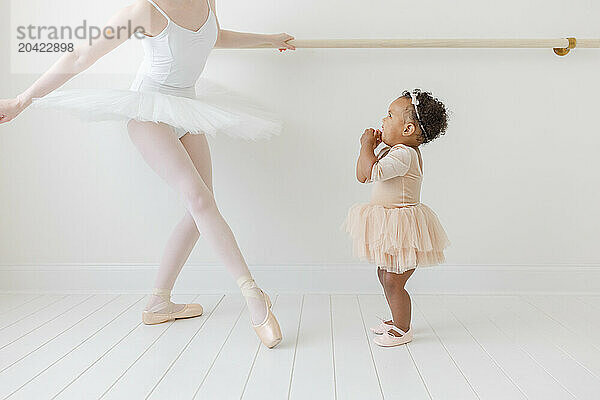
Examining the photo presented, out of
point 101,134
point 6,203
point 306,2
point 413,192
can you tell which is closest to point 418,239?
point 413,192

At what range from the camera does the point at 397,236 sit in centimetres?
181

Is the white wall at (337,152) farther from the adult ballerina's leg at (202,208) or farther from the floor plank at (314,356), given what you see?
the adult ballerina's leg at (202,208)

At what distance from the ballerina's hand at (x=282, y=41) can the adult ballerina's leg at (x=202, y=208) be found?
1.68ft

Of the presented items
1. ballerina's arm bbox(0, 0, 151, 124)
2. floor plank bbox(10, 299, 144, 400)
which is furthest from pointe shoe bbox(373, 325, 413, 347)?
ballerina's arm bbox(0, 0, 151, 124)

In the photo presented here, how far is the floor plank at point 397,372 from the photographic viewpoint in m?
1.46

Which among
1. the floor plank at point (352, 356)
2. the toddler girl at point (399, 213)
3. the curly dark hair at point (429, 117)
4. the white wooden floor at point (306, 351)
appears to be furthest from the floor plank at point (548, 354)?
the curly dark hair at point (429, 117)

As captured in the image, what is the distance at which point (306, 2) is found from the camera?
2344 mm

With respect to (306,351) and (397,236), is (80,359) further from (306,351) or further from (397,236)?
(397,236)

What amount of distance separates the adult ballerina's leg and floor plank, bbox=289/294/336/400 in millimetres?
109

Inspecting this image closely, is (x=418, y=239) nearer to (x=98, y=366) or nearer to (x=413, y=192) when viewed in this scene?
(x=413, y=192)

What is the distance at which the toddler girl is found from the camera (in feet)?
5.95

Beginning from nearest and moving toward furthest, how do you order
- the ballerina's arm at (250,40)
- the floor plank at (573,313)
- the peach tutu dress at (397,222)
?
the peach tutu dress at (397,222), the floor plank at (573,313), the ballerina's arm at (250,40)

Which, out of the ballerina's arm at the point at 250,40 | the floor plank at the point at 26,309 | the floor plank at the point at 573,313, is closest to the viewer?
the floor plank at the point at 573,313

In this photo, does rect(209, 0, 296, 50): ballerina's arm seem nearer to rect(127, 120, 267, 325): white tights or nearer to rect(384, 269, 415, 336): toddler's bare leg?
rect(127, 120, 267, 325): white tights
